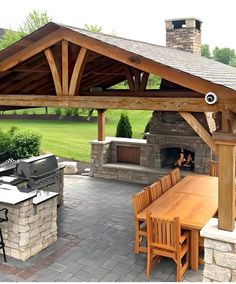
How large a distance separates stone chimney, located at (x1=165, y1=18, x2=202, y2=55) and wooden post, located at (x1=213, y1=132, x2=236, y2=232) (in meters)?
10.1

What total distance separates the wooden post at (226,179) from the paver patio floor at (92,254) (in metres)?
1.68

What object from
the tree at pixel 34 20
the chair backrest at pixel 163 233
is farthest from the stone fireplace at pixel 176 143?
the tree at pixel 34 20

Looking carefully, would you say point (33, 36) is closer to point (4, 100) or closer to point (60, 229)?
point (4, 100)

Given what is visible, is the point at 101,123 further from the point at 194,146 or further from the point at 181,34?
the point at 181,34

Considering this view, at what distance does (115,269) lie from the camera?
6297 millimetres

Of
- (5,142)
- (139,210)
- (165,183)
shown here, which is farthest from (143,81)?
(5,142)

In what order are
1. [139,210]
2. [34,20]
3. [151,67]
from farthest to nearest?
1. [34,20]
2. [139,210]
3. [151,67]

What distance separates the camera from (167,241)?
600 cm

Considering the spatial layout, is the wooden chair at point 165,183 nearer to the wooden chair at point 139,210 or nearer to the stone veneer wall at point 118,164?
the wooden chair at point 139,210

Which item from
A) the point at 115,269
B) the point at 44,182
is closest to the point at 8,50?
the point at 44,182

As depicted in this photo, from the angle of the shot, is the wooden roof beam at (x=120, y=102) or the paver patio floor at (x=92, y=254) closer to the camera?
the wooden roof beam at (x=120, y=102)

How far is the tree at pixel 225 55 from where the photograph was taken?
76.6m

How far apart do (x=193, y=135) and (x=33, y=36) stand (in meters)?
6.95

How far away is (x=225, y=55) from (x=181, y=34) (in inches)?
2649
